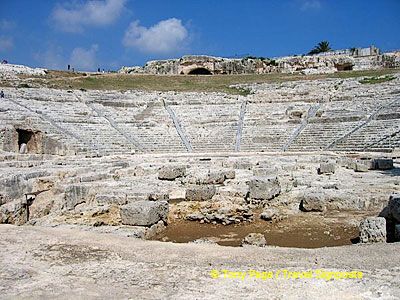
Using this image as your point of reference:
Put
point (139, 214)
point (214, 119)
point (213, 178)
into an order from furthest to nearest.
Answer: point (214, 119), point (213, 178), point (139, 214)

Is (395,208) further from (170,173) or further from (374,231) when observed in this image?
(170,173)

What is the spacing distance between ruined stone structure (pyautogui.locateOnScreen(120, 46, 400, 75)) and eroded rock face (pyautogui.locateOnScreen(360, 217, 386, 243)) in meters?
43.2

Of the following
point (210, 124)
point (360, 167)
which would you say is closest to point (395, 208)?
point (360, 167)

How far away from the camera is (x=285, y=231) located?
8.16 meters

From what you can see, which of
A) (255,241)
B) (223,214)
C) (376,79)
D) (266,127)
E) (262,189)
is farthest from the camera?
(376,79)

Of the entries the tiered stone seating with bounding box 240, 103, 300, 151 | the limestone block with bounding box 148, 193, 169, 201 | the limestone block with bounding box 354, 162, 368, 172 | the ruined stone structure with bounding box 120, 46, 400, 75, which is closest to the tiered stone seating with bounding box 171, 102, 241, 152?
the tiered stone seating with bounding box 240, 103, 300, 151

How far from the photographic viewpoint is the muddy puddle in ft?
24.0

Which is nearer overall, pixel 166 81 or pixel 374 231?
pixel 374 231

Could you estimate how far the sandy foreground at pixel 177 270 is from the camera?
3742mm

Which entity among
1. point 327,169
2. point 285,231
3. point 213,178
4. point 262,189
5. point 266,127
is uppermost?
point 266,127

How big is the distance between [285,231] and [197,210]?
264cm

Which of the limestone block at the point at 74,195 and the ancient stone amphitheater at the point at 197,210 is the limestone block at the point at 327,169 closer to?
the ancient stone amphitheater at the point at 197,210

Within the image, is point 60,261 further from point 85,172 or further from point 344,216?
point 85,172

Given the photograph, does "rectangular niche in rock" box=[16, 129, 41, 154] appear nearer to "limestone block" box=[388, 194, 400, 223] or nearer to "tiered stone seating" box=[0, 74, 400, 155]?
"tiered stone seating" box=[0, 74, 400, 155]
